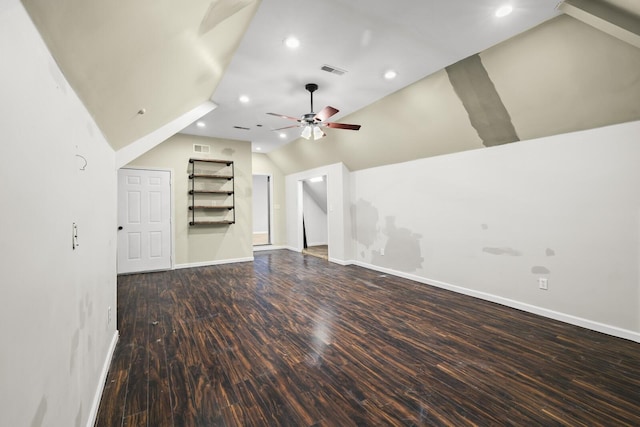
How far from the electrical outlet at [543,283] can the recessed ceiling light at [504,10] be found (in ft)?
9.07

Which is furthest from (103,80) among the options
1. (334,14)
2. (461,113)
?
(461,113)

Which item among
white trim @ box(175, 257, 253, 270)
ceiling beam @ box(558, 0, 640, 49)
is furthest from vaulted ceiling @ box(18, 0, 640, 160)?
white trim @ box(175, 257, 253, 270)

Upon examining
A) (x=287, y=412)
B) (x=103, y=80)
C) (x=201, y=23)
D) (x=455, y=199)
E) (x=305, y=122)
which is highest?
(x=201, y=23)

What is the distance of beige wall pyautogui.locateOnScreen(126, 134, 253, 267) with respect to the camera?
228 inches

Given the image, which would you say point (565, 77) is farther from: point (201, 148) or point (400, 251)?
point (201, 148)

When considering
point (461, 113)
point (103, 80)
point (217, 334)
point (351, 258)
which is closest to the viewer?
point (103, 80)

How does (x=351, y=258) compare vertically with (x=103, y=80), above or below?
below

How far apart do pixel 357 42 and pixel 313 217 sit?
254 inches

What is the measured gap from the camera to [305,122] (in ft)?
11.8

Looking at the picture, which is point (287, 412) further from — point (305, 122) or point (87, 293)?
point (305, 122)

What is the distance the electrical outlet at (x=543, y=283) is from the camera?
315 cm

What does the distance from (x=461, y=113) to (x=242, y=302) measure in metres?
3.79

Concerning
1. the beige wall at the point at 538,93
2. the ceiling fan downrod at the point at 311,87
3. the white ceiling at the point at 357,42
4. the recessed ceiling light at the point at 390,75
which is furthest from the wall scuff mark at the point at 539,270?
the ceiling fan downrod at the point at 311,87

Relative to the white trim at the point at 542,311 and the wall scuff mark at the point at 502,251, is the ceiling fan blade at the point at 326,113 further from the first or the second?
the white trim at the point at 542,311
